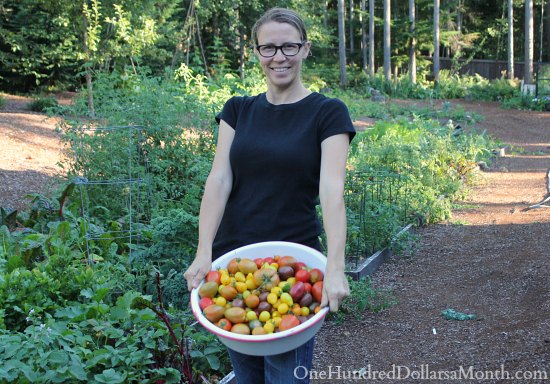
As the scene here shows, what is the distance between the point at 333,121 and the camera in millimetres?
2490

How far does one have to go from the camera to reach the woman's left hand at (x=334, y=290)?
2.29m

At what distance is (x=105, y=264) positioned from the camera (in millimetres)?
4762

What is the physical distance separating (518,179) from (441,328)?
23.6 feet

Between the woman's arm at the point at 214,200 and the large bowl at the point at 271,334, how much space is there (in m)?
0.06

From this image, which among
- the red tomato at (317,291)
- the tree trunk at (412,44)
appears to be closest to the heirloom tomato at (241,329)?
the red tomato at (317,291)

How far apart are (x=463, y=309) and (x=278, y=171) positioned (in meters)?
3.40

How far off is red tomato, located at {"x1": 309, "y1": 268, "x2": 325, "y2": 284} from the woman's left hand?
0.27 feet

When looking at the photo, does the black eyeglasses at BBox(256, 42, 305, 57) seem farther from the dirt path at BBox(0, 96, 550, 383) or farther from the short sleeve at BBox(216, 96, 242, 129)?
the dirt path at BBox(0, 96, 550, 383)

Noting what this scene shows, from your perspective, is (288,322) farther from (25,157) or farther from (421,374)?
(25,157)

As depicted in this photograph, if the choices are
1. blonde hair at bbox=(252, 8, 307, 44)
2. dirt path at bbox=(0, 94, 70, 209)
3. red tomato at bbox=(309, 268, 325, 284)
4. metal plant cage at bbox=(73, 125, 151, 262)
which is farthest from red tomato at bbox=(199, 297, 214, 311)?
dirt path at bbox=(0, 94, 70, 209)

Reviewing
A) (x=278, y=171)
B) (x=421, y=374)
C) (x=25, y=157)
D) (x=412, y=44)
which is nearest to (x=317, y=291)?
(x=278, y=171)

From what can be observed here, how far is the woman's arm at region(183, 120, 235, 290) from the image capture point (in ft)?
8.52

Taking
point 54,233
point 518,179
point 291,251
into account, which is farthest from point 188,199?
point 518,179

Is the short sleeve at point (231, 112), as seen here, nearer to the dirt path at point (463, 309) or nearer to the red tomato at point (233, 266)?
the red tomato at point (233, 266)
